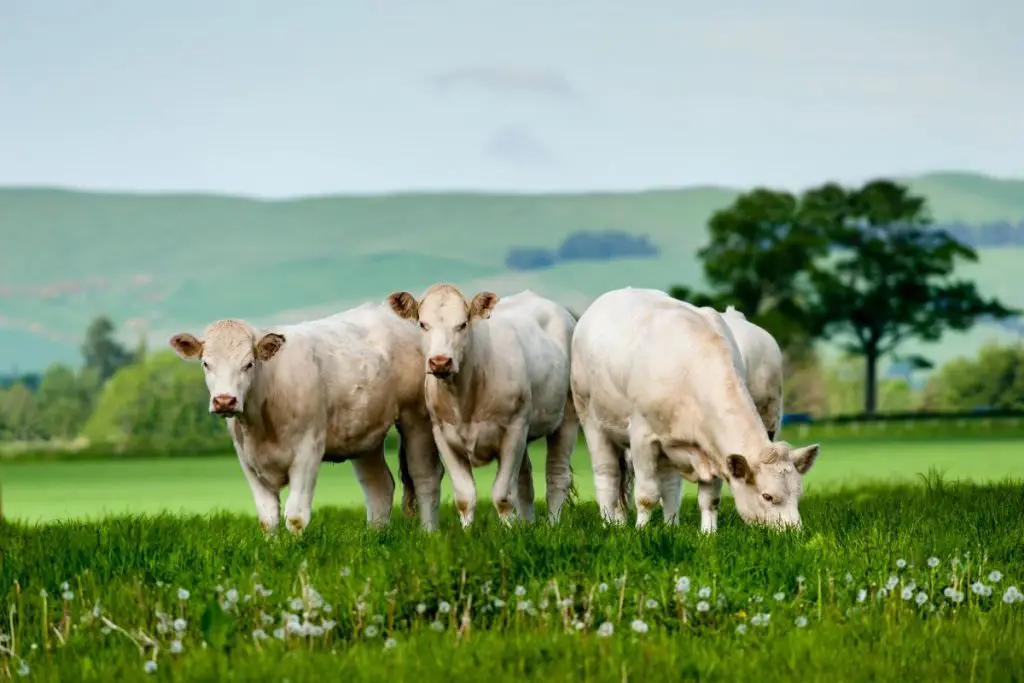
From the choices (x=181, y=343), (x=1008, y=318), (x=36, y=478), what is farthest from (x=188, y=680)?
(x=1008, y=318)

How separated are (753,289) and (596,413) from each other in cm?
5418

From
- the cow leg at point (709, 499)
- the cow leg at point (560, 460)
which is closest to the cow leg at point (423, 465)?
the cow leg at point (560, 460)

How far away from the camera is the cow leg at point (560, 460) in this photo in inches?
643

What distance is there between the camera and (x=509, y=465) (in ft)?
48.7

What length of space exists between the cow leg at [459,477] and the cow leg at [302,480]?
1.11 metres

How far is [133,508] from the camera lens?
23.8 m

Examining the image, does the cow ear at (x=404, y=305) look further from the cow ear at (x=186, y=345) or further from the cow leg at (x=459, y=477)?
the cow ear at (x=186, y=345)

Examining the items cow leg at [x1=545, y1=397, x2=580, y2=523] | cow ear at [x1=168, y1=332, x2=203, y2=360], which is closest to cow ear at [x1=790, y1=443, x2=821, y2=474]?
cow leg at [x1=545, y1=397, x2=580, y2=523]

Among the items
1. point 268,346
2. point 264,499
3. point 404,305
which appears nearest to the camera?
point 268,346

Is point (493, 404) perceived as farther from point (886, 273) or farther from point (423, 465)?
point (886, 273)

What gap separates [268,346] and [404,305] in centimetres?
122

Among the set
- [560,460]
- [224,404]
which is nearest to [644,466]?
[560,460]

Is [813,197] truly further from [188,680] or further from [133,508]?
[188,680]

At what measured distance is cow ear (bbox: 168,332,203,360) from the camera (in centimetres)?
1384
